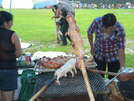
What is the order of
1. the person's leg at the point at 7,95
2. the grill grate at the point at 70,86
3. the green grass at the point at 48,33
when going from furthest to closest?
the green grass at the point at 48,33
the person's leg at the point at 7,95
the grill grate at the point at 70,86

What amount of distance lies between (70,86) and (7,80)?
44.0 inches

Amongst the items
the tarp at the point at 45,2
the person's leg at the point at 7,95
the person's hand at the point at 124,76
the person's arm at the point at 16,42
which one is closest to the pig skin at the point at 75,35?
the person's hand at the point at 124,76

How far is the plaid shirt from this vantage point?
111 inches

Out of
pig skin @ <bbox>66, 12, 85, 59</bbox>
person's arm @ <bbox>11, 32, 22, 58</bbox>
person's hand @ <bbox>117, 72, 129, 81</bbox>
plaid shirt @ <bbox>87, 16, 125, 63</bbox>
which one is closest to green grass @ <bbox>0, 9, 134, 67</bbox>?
plaid shirt @ <bbox>87, 16, 125, 63</bbox>

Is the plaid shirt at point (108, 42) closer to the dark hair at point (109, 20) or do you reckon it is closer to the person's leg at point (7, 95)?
the dark hair at point (109, 20)

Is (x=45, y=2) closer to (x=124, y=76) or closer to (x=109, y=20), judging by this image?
(x=109, y=20)

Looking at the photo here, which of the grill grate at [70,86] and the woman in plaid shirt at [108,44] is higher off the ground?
the woman in plaid shirt at [108,44]

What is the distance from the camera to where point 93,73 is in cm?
250

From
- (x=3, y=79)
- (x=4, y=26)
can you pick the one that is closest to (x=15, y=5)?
(x=4, y=26)

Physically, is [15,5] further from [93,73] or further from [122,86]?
[122,86]

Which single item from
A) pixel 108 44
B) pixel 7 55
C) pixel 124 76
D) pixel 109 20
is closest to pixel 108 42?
pixel 108 44

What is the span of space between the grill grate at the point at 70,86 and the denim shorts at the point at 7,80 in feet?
1.60

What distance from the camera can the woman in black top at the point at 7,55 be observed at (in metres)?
2.25

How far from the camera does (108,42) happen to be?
2979mm
